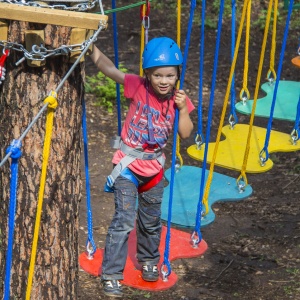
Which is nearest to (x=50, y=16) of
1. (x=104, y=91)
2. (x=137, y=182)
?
(x=137, y=182)

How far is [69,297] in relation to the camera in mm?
3277

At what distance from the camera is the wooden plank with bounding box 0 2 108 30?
2764 millimetres

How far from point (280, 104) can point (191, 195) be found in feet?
4.83

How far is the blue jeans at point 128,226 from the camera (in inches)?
163

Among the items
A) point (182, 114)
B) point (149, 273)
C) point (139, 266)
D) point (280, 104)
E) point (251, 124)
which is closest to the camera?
point (182, 114)

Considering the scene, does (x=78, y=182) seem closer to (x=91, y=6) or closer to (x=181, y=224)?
(x=91, y=6)

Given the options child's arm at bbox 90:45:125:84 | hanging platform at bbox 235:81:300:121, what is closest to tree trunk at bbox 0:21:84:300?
child's arm at bbox 90:45:125:84

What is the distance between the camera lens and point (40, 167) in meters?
2.99

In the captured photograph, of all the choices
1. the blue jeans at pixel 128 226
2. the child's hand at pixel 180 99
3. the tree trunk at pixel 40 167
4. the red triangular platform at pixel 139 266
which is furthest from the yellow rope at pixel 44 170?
the red triangular platform at pixel 139 266

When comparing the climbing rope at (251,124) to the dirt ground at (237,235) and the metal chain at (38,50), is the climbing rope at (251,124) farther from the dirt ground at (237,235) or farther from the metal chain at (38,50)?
the metal chain at (38,50)

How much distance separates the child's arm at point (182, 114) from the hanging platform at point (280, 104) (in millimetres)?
1804

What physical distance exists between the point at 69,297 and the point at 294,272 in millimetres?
1878

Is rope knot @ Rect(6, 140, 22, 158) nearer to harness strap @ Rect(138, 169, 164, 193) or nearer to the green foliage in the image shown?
harness strap @ Rect(138, 169, 164, 193)

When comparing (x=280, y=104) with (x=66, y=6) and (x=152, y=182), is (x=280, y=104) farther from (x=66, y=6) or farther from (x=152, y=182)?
(x=66, y=6)
